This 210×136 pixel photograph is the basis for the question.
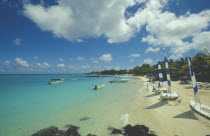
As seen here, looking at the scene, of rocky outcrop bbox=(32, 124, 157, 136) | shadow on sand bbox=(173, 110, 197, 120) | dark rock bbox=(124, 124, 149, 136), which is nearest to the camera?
dark rock bbox=(124, 124, 149, 136)

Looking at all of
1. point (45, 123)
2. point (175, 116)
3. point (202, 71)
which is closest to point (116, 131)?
point (175, 116)

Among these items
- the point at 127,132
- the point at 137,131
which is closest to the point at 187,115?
the point at 137,131

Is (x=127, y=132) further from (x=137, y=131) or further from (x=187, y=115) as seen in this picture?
(x=187, y=115)

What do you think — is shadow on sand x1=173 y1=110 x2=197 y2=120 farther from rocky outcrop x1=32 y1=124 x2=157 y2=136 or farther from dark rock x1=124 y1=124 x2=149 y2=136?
dark rock x1=124 y1=124 x2=149 y2=136

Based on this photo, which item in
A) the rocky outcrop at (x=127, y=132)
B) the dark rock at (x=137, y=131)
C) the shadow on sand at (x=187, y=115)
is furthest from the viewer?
the shadow on sand at (x=187, y=115)

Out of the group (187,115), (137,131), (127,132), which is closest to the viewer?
(137,131)

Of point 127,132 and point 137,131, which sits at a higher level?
point 137,131

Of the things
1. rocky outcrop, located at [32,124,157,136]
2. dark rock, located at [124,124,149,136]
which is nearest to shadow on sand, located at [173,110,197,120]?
rocky outcrop, located at [32,124,157,136]

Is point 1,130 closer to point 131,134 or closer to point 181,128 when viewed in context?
point 131,134

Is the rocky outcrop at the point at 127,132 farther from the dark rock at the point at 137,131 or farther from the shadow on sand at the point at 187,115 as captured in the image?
the shadow on sand at the point at 187,115

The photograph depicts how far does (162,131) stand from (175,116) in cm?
264

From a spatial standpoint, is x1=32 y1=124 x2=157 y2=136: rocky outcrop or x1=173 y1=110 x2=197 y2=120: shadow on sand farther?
x1=173 y1=110 x2=197 y2=120: shadow on sand

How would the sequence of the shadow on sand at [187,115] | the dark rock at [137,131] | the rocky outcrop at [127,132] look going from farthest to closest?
the shadow on sand at [187,115] → the rocky outcrop at [127,132] → the dark rock at [137,131]

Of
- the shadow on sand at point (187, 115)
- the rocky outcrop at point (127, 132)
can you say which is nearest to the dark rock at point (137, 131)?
the rocky outcrop at point (127, 132)
